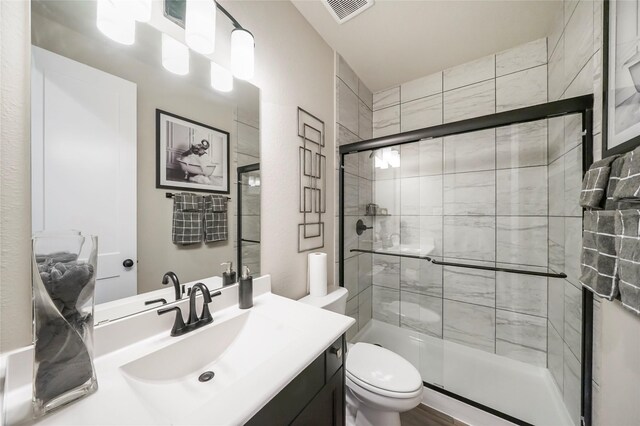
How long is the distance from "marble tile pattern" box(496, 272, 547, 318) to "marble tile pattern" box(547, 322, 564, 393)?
0.42 ft

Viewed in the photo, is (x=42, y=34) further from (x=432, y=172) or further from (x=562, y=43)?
(x=562, y=43)

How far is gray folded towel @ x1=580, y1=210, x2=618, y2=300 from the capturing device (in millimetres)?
779

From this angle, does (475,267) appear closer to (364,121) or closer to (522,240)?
(522,240)

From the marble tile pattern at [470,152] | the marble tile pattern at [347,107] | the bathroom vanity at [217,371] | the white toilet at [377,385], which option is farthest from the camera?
the marble tile pattern at [347,107]

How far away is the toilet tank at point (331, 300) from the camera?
1371mm

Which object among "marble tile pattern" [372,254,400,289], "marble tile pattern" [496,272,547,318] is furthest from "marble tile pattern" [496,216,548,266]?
"marble tile pattern" [372,254,400,289]

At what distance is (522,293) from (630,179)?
1.37 metres

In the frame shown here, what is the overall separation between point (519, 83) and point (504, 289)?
1.57 m

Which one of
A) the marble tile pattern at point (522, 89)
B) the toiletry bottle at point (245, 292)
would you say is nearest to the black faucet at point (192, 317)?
the toiletry bottle at point (245, 292)

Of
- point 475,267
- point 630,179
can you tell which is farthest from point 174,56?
point 475,267

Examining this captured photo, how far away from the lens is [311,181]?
154 centimetres

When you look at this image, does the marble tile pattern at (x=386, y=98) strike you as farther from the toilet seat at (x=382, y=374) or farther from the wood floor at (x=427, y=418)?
the wood floor at (x=427, y=418)

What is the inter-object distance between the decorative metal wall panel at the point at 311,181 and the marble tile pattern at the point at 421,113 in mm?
988

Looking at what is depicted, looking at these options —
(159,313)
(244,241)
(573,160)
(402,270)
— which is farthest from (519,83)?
(159,313)
